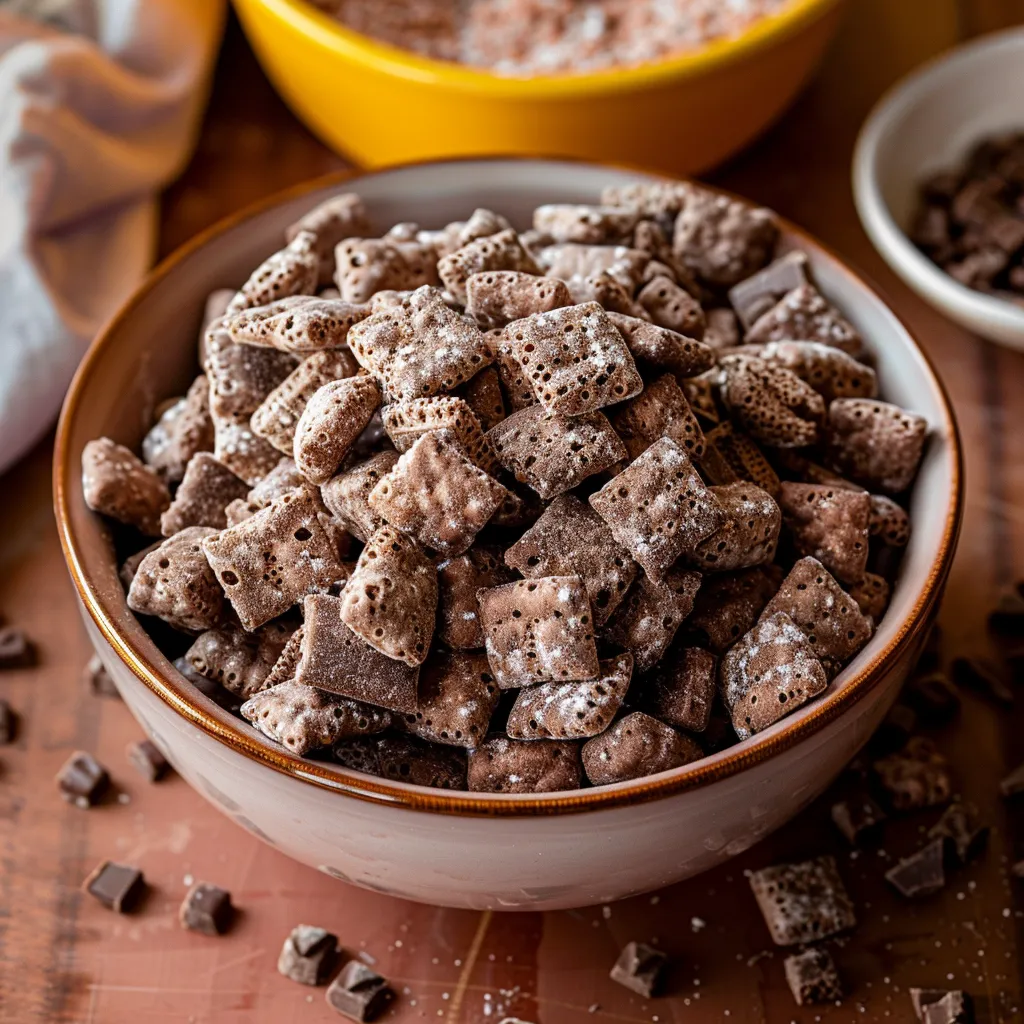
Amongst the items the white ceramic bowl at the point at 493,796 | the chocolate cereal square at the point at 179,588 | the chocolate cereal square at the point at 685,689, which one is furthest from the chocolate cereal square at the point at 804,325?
the chocolate cereal square at the point at 179,588

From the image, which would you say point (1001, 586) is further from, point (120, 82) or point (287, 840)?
point (120, 82)

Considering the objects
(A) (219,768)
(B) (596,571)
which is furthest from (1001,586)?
(A) (219,768)

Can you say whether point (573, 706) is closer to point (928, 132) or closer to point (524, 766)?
point (524, 766)

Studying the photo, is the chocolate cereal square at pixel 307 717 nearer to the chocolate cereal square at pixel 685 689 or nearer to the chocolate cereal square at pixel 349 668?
the chocolate cereal square at pixel 349 668

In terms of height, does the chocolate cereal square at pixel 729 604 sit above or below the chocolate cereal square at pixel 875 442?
below

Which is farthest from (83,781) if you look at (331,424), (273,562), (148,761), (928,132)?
(928,132)

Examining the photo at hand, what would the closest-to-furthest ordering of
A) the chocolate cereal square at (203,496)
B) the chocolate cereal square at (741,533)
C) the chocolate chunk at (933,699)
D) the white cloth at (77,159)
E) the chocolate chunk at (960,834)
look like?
the chocolate cereal square at (741,533) < the chocolate cereal square at (203,496) < the chocolate chunk at (960,834) < the chocolate chunk at (933,699) < the white cloth at (77,159)
